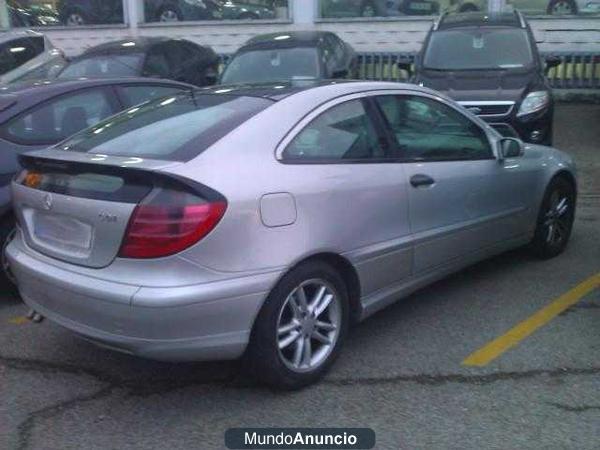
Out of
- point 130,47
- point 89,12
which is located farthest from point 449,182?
point 89,12

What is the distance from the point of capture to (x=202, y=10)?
658 inches

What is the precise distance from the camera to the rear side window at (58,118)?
5773 millimetres

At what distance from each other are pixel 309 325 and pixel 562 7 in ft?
40.5

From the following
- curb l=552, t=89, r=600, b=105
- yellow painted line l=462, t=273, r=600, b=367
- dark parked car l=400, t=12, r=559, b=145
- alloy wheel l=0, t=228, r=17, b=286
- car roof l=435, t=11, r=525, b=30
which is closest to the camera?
yellow painted line l=462, t=273, r=600, b=367

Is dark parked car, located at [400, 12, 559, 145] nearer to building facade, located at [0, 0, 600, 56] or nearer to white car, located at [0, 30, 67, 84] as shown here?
building facade, located at [0, 0, 600, 56]

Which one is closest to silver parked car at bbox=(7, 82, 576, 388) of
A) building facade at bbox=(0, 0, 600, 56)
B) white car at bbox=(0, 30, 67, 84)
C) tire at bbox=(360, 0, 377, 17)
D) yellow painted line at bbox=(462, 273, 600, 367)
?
yellow painted line at bbox=(462, 273, 600, 367)

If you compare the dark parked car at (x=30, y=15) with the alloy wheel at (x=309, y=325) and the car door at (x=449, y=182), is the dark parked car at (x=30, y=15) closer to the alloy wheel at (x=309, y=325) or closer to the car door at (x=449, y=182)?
the car door at (x=449, y=182)

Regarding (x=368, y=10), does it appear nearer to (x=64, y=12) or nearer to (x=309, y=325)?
(x=64, y=12)

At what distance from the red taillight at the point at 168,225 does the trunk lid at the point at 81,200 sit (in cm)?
7

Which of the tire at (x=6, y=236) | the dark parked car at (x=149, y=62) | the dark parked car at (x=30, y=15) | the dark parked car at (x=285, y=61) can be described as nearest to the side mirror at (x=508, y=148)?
the tire at (x=6, y=236)

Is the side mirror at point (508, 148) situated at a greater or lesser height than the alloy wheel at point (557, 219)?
greater

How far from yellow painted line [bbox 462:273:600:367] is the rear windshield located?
179 centimetres

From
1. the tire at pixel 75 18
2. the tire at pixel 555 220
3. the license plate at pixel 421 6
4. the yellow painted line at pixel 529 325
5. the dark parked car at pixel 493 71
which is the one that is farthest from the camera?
the tire at pixel 75 18

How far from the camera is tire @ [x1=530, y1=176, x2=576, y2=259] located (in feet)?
20.3
